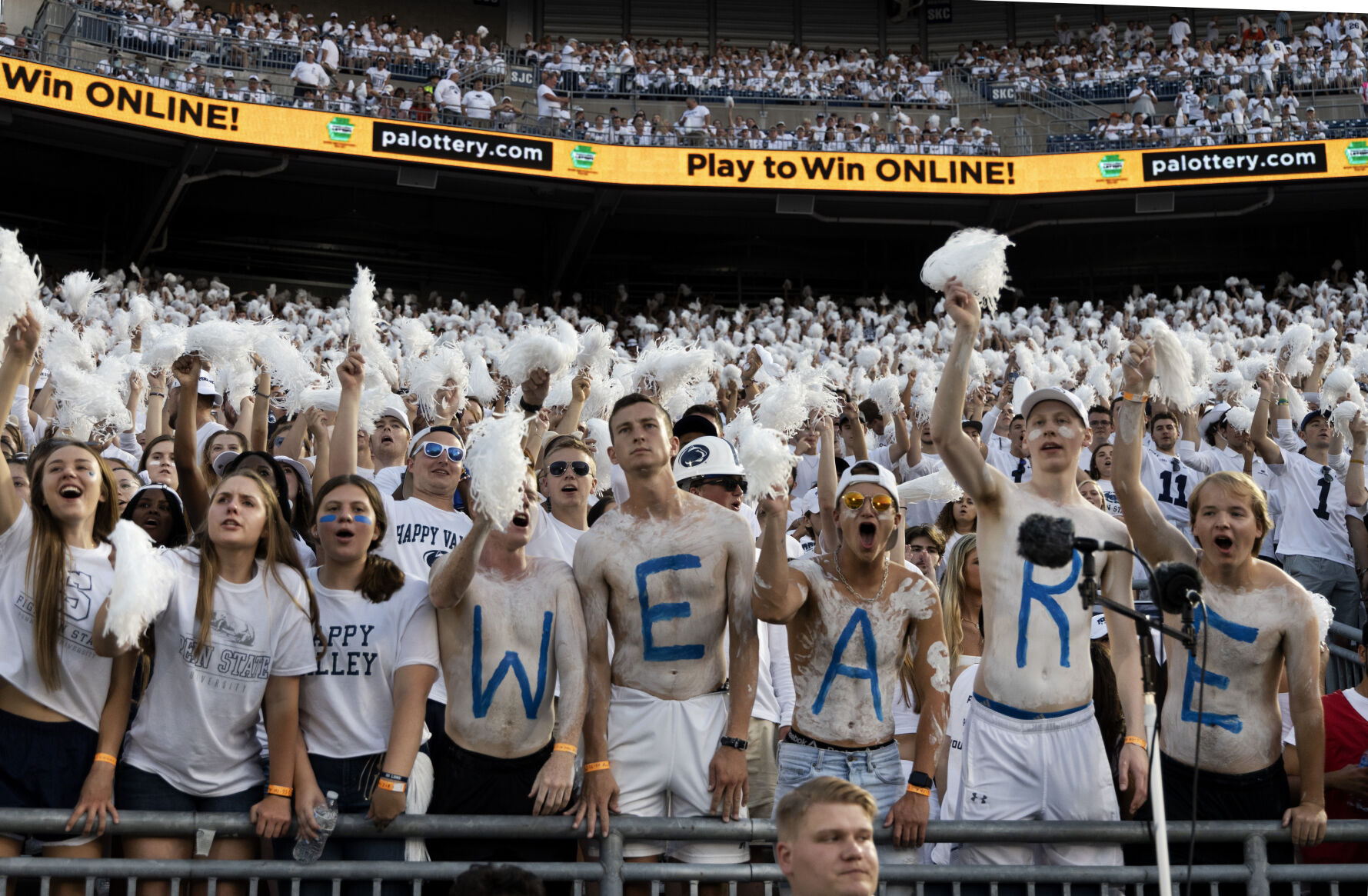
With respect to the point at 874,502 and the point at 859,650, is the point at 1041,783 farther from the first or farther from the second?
the point at 874,502

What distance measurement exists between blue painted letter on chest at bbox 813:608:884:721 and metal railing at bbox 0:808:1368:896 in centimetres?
48

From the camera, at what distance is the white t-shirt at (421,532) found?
512 cm

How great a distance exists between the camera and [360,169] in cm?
2325

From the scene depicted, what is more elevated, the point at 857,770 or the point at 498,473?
the point at 498,473

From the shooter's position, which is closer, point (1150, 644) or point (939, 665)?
point (1150, 644)

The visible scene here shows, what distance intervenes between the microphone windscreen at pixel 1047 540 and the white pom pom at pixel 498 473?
4.86ft

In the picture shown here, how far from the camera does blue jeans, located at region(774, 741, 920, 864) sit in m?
4.06

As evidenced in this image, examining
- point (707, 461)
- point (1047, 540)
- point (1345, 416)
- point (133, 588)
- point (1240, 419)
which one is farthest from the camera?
point (1240, 419)

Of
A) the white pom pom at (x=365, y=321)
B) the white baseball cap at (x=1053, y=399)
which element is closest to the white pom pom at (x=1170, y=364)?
the white baseball cap at (x=1053, y=399)

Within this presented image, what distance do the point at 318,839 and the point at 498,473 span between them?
117cm

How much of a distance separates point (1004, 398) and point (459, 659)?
706cm

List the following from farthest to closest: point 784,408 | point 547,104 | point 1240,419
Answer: point 547,104 → point 1240,419 → point 784,408

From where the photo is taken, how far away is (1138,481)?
4.29m

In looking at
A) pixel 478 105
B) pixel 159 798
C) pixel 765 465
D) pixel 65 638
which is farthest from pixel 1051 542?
pixel 478 105
